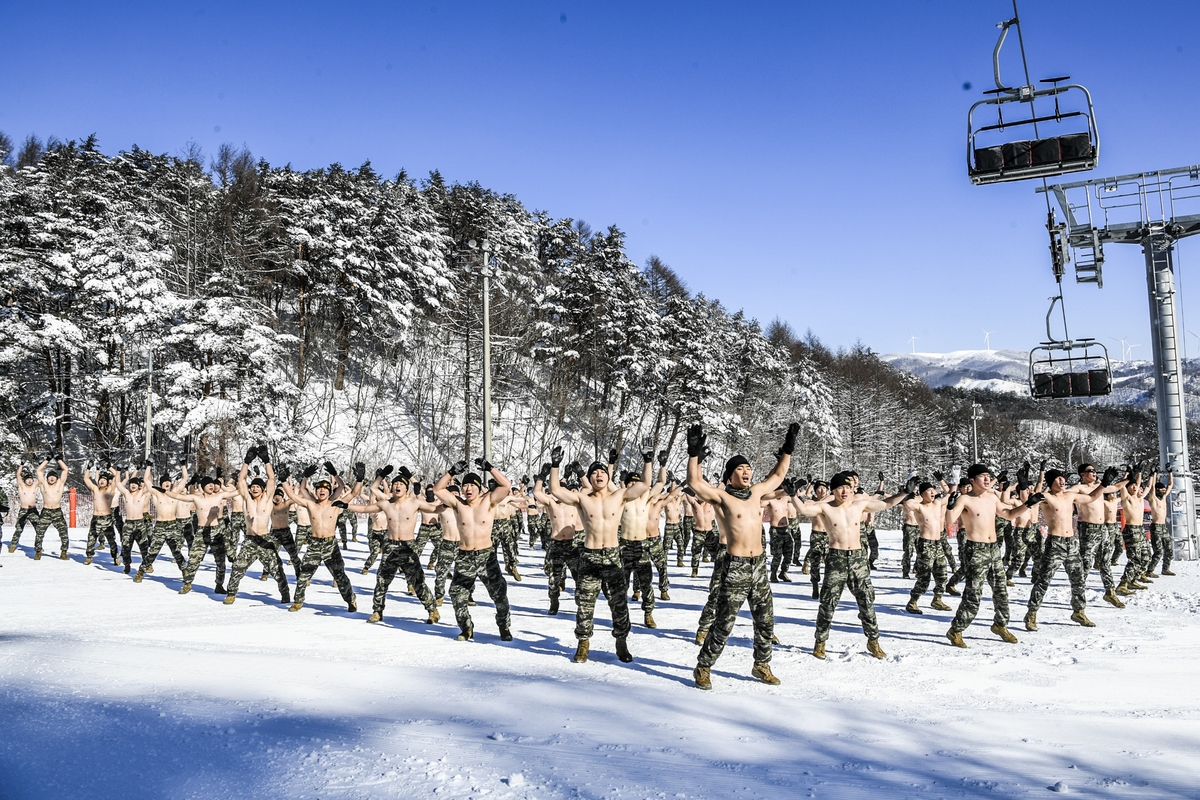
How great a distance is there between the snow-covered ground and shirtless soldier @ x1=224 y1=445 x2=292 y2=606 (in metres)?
1.21

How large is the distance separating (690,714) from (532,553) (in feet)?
53.3

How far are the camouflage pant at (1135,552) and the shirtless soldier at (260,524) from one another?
45.1ft

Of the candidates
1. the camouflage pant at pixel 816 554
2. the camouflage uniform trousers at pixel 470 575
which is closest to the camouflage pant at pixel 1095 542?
the camouflage pant at pixel 816 554

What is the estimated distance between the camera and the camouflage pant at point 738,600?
7.21 m

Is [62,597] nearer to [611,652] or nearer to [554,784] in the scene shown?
[611,652]

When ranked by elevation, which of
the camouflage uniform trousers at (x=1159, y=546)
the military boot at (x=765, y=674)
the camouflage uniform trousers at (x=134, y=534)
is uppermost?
the camouflage uniform trousers at (x=134, y=534)

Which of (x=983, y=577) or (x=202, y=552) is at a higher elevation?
(x=202, y=552)

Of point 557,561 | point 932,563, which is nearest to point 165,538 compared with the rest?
point 557,561

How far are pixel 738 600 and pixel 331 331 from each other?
42951 mm

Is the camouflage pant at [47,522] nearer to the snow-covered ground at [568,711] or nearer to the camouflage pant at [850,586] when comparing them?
the snow-covered ground at [568,711]

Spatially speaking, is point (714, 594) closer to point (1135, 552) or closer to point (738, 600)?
point (738, 600)

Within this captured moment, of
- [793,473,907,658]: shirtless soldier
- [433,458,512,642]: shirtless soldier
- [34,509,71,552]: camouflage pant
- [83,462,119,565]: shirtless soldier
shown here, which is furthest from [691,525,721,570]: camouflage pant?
[34,509,71,552]: camouflage pant

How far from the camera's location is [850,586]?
8.91m

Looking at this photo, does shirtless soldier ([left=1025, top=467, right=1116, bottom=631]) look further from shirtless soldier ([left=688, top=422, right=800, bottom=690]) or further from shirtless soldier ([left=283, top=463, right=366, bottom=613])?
shirtless soldier ([left=283, top=463, right=366, bottom=613])
